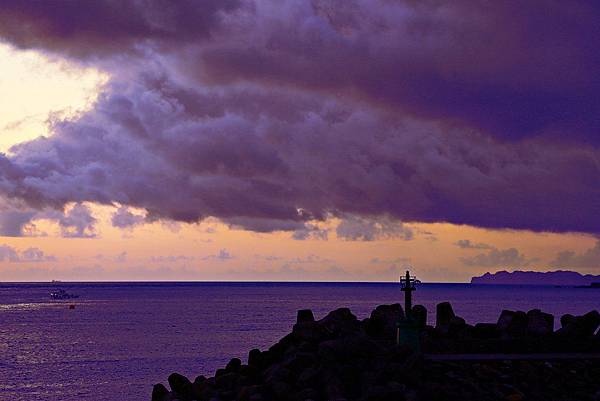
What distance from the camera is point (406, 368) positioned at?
18.8 m

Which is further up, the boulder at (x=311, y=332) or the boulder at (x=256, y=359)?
the boulder at (x=311, y=332)

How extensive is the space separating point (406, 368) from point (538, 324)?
26.2 ft

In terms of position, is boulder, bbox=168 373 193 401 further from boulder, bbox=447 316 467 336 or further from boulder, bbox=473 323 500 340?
boulder, bbox=473 323 500 340

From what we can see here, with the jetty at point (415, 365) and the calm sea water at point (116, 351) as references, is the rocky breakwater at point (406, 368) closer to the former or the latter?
the jetty at point (415, 365)

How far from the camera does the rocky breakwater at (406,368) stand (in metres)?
18.5

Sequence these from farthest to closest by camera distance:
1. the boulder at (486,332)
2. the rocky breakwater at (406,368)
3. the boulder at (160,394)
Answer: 1. the boulder at (160,394)
2. the boulder at (486,332)
3. the rocky breakwater at (406,368)

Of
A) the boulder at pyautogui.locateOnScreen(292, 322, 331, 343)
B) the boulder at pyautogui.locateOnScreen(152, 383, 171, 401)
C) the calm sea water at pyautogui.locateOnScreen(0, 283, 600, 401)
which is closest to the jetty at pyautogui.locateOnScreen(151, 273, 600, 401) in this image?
the boulder at pyautogui.locateOnScreen(292, 322, 331, 343)

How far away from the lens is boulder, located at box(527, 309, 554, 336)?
24391 millimetres

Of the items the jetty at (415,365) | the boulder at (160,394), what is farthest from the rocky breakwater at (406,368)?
the boulder at (160,394)

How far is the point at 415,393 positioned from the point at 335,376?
2.37 metres

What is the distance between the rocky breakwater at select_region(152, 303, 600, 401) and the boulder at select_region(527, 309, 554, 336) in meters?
0.07

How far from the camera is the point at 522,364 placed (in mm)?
20188

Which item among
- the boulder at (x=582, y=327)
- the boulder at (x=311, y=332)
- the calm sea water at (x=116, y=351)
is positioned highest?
the boulder at (x=582, y=327)

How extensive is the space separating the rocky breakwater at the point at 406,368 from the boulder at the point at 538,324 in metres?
0.07
